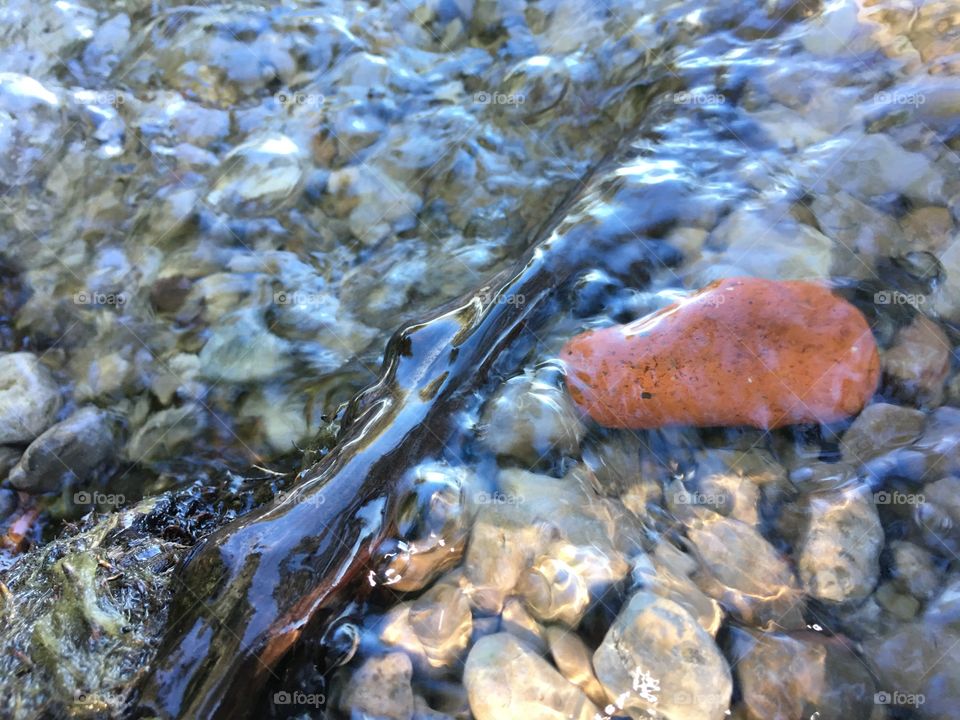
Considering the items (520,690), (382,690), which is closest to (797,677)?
(520,690)

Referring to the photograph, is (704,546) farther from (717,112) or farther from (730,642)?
(717,112)

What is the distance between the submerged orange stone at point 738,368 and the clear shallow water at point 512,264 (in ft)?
0.32

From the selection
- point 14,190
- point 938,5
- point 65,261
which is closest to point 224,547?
point 65,261

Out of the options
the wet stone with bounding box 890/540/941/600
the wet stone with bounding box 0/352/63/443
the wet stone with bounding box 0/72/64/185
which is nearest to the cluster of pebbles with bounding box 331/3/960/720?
the wet stone with bounding box 890/540/941/600

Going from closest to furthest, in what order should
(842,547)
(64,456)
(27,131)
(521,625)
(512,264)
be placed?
(521,625) → (842,547) → (64,456) → (512,264) → (27,131)

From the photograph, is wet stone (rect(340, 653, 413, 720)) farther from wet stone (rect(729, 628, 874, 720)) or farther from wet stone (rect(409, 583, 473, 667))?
wet stone (rect(729, 628, 874, 720))

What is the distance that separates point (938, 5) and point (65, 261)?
5.08 metres

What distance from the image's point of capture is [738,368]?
2.59 meters

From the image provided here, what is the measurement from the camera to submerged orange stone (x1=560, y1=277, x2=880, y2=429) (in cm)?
259

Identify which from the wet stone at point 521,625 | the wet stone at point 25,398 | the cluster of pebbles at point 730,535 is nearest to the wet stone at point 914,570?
the cluster of pebbles at point 730,535

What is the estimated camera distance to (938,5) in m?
3.83

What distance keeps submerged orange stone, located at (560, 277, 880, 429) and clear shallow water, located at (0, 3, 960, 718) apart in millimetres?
96

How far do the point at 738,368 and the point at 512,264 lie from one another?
3.99 ft

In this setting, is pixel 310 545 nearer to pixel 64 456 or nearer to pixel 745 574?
pixel 745 574
